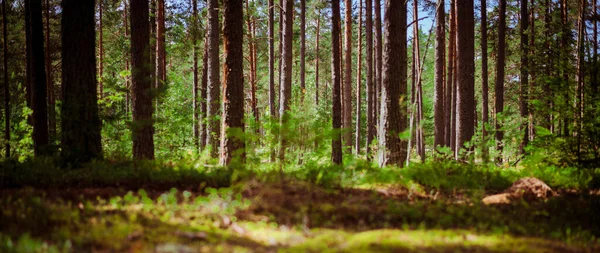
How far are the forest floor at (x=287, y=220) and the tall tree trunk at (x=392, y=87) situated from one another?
2570 mm

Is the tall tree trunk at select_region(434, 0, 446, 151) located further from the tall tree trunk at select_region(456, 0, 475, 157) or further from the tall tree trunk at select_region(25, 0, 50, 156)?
the tall tree trunk at select_region(25, 0, 50, 156)

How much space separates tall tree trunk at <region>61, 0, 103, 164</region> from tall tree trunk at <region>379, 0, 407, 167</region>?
20.3ft

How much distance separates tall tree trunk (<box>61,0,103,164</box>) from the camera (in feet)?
22.9

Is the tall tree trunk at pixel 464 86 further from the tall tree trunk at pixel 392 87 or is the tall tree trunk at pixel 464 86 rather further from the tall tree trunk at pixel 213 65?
the tall tree trunk at pixel 213 65

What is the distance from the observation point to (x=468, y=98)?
1212cm

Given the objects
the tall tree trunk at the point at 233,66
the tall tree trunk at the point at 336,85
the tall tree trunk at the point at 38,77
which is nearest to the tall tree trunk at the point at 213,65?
the tall tree trunk at the point at 336,85

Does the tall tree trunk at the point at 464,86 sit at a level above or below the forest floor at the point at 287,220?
above

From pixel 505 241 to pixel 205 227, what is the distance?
3.12 metres

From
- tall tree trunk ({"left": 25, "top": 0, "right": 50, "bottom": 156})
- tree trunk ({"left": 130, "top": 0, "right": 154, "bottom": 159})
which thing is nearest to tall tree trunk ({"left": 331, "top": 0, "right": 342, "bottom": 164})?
tree trunk ({"left": 130, "top": 0, "right": 154, "bottom": 159})

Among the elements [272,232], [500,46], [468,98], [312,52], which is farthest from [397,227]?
[312,52]

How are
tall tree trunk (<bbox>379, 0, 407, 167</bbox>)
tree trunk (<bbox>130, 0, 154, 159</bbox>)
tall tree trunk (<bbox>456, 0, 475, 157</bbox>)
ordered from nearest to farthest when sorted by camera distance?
tall tree trunk (<bbox>379, 0, 407, 167</bbox>) → tree trunk (<bbox>130, 0, 154, 159</bbox>) → tall tree trunk (<bbox>456, 0, 475, 157</bbox>)

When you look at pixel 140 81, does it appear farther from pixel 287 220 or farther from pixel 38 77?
pixel 287 220

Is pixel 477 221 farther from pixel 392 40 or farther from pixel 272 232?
pixel 392 40

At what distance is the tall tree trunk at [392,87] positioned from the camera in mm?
8594
